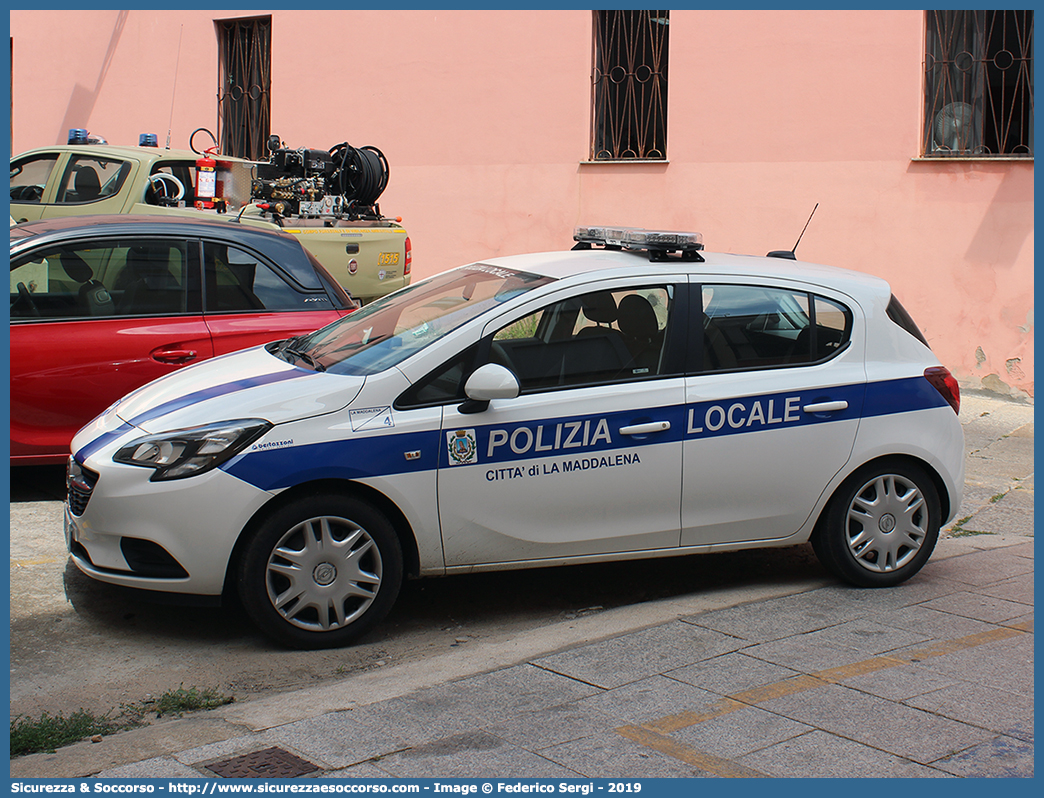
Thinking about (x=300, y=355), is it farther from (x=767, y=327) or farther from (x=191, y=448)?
(x=767, y=327)

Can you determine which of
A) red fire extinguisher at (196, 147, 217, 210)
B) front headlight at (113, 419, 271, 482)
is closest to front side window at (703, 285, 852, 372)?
front headlight at (113, 419, 271, 482)

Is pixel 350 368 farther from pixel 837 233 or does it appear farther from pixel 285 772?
pixel 837 233

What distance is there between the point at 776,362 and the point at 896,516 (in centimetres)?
97

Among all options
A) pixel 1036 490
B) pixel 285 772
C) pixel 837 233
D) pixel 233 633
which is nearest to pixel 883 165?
pixel 837 233

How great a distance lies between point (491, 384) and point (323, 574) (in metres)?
1.00

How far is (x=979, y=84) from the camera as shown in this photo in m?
10.6

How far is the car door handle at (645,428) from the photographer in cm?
478

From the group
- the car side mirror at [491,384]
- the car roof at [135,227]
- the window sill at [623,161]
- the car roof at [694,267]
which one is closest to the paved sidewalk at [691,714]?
the car side mirror at [491,384]

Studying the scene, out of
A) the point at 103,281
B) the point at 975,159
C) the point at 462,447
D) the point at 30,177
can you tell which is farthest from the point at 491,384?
the point at 30,177

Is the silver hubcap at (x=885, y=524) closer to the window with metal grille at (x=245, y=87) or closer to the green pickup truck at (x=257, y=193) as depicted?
the green pickup truck at (x=257, y=193)

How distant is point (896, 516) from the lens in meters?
5.28

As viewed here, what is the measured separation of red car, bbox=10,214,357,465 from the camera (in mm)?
5980

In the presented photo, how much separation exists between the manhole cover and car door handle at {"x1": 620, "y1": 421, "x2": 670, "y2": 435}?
6.67ft

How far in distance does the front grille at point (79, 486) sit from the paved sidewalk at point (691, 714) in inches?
44.4
